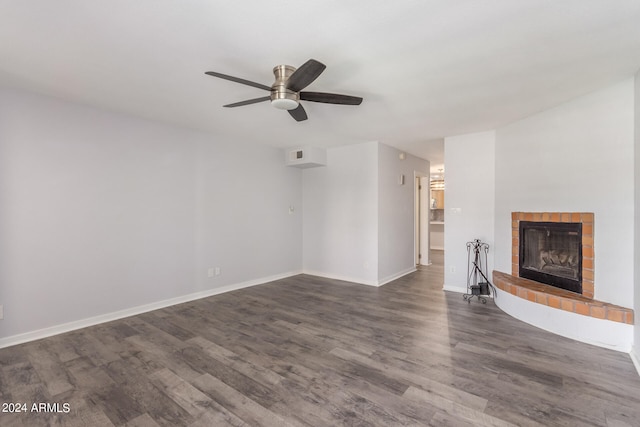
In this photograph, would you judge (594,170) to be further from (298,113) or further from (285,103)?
(285,103)

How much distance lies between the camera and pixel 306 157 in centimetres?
533

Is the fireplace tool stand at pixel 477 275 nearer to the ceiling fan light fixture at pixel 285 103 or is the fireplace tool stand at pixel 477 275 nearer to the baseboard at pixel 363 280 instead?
the baseboard at pixel 363 280

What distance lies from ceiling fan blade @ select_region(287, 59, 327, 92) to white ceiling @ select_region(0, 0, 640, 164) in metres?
0.22

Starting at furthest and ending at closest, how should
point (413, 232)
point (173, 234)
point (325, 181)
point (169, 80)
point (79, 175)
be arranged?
point (413, 232)
point (325, 181)
point (173, 234)
point (79, 175)
point (169, 80)

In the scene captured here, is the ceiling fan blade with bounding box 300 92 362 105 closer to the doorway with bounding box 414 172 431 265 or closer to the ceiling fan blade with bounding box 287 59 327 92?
the ceiling fan blade with bounding box 287 59 327 92

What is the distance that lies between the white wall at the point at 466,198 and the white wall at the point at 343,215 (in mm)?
1162

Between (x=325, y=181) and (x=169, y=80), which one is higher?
(x=169, y=80)

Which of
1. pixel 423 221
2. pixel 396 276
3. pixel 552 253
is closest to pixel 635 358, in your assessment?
pixel 552 253

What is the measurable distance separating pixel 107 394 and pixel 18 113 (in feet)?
9.30

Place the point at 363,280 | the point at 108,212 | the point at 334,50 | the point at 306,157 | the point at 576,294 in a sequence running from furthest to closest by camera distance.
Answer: the point at 306,157 < the point at 363,280 < the point at 108,212 < the point at 576,294 < the point at 334,50

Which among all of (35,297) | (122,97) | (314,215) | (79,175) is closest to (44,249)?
(35,297)

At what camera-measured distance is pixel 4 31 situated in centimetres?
194

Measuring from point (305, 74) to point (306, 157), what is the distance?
10.9 ft

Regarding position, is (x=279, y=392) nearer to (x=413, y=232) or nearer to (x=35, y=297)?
(x=35, y=297)
